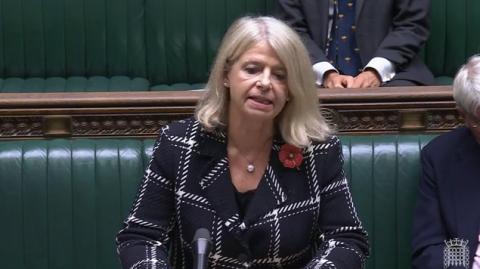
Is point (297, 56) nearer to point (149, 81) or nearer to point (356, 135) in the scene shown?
point (356, 135)

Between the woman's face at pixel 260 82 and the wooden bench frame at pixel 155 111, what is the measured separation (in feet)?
1.55

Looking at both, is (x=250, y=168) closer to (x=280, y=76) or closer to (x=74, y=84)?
(x=280, y=76)

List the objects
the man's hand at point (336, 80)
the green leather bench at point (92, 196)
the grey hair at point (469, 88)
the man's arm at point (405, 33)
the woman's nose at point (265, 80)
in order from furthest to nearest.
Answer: the man's arm at point (405, 33) → the man's hand at point (336, 80) → the green leather bench at point (92, 196) → the grey hair at point (469, 88) → the woman's nose at point (265, 80)

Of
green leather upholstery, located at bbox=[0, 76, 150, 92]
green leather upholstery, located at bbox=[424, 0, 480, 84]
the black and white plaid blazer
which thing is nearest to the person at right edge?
the black and white plaid blazer

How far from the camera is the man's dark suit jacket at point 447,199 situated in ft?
5.58

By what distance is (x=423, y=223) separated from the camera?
174 centimetres

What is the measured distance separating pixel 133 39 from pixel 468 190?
3.66 feet

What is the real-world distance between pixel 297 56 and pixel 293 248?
0.29 meters

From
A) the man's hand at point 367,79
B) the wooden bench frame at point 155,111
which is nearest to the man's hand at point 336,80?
the man's hand at point 367,79

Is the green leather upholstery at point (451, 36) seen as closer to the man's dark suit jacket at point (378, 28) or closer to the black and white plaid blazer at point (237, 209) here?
the man's dark suit jacket at point (378, 28)

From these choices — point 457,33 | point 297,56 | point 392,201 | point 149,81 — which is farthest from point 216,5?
point 297,56

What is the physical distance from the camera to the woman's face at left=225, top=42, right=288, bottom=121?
4.65 feet

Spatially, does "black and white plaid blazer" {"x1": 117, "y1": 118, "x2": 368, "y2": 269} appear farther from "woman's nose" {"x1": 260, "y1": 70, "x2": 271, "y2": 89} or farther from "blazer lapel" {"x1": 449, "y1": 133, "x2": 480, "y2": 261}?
"blazer lapel" {"x1": 449, "y1": 133, "x2": 480, "y2": 261}

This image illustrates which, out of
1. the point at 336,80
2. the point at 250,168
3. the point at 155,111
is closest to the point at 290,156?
the point at 250,168
